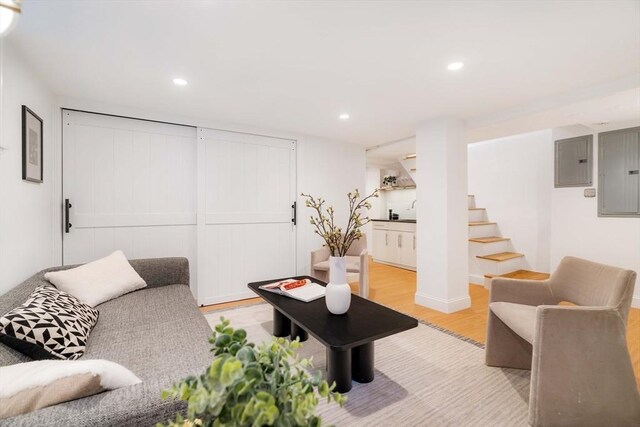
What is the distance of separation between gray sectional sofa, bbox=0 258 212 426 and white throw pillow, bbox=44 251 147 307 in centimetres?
6

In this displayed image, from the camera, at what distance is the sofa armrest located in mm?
2588

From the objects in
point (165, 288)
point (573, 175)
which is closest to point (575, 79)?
point (573, 175)

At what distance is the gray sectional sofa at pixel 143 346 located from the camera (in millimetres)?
818

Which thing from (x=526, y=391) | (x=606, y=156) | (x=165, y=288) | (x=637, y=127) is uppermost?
(x=637, y=127)

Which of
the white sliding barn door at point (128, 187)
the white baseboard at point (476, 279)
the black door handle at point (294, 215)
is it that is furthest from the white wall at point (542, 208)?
the white sliding barn door at point (128, 187)

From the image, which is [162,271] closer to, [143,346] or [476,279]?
[143,346]

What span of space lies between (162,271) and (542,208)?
5410 mm

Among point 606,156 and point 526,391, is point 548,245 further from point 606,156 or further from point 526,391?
point 526,391

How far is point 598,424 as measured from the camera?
1482 millimetres

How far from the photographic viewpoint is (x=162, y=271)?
2.66m

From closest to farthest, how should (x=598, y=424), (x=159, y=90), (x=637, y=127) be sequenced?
1. (x=598, y=424)
2. (x=159, y=90)
3. (x=637, y=127)

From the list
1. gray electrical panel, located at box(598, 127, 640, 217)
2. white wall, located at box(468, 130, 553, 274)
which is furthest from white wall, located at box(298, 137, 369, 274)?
gray electrical panel, located at box(598, 127, 640, 217)

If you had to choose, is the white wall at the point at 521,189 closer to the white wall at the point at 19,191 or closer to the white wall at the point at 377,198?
the white wall at the point at 377,198

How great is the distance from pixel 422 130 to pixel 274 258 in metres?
2.51
